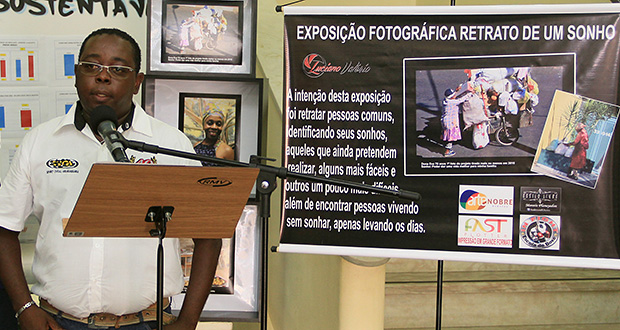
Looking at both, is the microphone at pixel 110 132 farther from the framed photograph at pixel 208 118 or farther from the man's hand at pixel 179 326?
the framed photograph at pixel 208 118

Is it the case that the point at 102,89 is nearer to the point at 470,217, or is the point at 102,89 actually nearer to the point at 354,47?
the point at 354,47

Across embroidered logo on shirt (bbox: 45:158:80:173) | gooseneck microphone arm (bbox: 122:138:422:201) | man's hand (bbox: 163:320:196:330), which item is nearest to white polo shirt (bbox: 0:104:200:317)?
embroidered logo on shirt (bbox: 45:158:80:173)

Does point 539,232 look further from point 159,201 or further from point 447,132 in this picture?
point 159,201

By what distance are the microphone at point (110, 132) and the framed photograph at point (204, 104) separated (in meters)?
1.19

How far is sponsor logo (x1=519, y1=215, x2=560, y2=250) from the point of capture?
7.91 ft

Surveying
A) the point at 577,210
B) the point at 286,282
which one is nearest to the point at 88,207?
the point at 577,210

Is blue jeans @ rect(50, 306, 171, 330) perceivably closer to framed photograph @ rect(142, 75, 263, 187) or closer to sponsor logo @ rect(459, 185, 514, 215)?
framed photograph @ rect(142, 75, 263, 187)

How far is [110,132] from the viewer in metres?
1.67

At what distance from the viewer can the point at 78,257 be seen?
2.10 metres

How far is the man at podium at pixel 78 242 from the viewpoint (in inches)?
82.5

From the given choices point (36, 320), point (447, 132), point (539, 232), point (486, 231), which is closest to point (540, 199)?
point (539, 232)

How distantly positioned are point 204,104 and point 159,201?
136cm

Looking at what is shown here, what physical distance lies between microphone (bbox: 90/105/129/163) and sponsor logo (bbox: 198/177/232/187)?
183mm

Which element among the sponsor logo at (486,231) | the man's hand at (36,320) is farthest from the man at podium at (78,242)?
the sponsor logo at (486,231)
